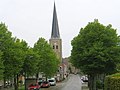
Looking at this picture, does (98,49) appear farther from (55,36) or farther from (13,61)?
(55,36)

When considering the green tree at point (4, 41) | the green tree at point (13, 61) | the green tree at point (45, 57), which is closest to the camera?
the green tree at point (4, 41)

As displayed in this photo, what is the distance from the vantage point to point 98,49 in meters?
43.0

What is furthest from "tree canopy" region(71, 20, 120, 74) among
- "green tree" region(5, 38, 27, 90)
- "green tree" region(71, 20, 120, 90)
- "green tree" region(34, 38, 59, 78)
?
"green tree" region(34, 38, 59, 78)


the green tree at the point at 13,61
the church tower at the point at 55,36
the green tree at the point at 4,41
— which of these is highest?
the church tower at the point at 55,36

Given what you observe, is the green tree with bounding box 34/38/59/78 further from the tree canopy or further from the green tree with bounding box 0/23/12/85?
the tree canopy

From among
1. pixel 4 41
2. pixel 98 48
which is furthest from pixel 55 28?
pixel 98 48

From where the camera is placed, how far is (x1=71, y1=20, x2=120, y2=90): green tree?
43125 millimetres

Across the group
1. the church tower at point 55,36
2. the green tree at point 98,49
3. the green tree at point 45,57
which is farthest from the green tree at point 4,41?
the church tower at point 55,36

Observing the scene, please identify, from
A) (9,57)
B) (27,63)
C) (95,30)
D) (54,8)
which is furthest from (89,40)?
(54,8)

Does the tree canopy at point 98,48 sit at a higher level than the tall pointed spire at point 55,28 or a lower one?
lower

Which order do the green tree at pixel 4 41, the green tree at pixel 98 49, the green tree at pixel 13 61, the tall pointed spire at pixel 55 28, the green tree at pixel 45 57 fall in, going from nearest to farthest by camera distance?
the green tree at pixel 98 49
the green tree at pixel 4 41
the green tree at pixel 13 61
the green tree at pixel 45 57
the tall pointed spire at pixel 55 28

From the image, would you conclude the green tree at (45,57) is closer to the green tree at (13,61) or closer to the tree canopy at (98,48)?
the green tree at (13,61)

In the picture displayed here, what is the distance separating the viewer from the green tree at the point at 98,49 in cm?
4312

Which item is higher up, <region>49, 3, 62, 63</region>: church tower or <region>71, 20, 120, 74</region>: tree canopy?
<region>49, 3, 62, 63</region>: church tower
